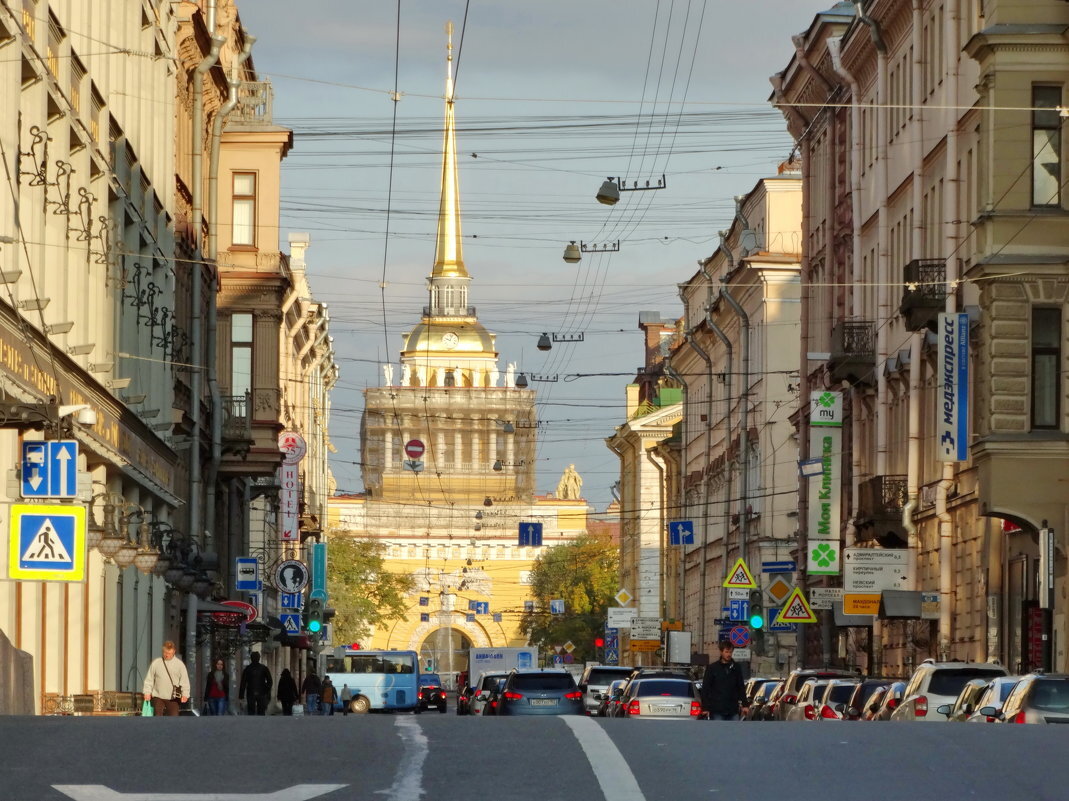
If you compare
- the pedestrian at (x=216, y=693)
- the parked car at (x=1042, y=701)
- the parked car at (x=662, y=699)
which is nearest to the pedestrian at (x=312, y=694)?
the pedestrian at (x=216, y=693)

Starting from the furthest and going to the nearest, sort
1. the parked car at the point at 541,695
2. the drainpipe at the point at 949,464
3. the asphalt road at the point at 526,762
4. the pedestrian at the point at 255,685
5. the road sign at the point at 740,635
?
the road sign at the point at 740,635, the pedestrian at the point at 255,685, the drainpipe at the point at 949,464, the parked car at the point at 541,695, the asphalt road at the point at 526,762

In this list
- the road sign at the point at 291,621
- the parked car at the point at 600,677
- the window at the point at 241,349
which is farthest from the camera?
the window at the point at 241,349

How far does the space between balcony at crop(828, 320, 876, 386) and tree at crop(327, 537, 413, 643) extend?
1837 inches

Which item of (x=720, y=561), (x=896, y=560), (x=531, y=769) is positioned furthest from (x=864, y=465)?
(x=531, y=769)

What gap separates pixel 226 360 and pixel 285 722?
4019cm

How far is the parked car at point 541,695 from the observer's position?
37.2 m

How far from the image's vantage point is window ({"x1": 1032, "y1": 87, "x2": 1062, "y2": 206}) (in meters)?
36.6

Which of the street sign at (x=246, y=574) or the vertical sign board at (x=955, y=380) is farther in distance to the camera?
the street sign at (x=246, y=574)

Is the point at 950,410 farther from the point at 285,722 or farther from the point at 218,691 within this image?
the point at 285,722

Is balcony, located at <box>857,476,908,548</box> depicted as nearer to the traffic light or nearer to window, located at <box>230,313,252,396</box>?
the traffic light

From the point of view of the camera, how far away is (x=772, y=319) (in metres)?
71.8

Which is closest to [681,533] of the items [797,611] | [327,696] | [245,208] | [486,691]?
[327,696]

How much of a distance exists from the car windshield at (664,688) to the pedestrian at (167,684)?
1184 cm

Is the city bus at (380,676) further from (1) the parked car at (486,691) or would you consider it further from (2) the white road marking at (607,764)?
(2) the white road marking at (607,764)
